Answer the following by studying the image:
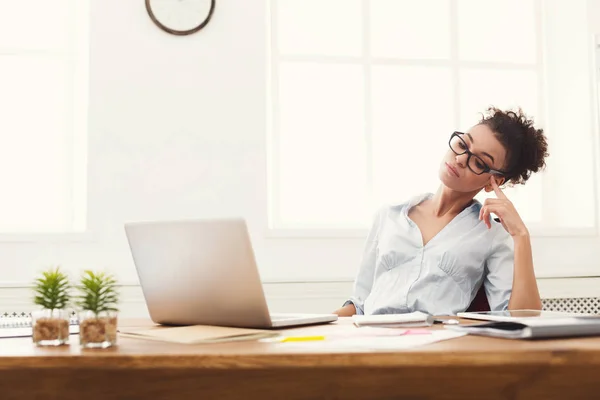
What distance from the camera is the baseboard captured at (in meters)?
2.98

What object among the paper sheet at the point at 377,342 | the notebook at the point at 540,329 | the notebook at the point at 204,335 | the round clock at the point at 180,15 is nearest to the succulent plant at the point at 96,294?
the notebook at the point at 204,335

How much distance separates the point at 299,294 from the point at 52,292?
2184 mm

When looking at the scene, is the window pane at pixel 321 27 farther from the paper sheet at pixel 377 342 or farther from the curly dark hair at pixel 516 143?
the paper sheet at pixel 377 342

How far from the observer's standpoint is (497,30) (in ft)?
12.3

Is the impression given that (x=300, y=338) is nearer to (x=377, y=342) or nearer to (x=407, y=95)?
(x=377, y=342)

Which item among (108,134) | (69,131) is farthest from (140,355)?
(69,131)

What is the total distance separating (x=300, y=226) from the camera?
3418 millimetres

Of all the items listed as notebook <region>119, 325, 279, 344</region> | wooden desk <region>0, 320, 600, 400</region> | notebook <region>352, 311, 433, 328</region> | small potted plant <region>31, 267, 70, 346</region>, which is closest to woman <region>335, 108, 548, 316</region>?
notebook <region>352, 311, 433, 328</region>

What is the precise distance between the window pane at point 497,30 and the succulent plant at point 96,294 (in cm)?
304

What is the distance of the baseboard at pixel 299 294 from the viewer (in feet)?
9.77

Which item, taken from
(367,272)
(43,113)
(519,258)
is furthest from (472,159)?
(43,113)

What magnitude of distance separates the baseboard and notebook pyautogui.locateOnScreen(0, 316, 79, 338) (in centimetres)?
133

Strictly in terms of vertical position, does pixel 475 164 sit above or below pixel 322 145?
below

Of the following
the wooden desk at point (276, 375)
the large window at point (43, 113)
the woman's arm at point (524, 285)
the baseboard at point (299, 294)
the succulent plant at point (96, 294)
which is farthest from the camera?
the large window at point (43, 113)
